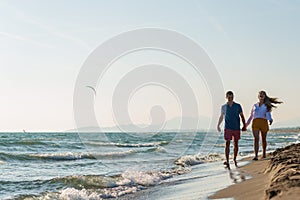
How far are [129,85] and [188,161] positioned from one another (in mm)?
4411

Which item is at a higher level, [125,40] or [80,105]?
[125,40]

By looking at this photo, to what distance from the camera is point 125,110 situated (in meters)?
19.1

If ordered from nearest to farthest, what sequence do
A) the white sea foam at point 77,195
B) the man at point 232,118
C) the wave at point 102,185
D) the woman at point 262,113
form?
the white sea foam at point 77,195, the wave at point 102,185, the man at point 232,118, the woman at point 262,113

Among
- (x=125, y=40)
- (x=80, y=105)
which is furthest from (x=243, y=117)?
(x=80, y=105)

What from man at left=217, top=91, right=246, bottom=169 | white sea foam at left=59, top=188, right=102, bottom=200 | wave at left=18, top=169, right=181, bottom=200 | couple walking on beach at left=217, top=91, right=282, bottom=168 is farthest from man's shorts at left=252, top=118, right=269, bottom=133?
white sea foam at left=59, top=188, right=102, bottom=200

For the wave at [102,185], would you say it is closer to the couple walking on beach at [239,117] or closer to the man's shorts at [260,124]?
the couple walking on beach at [239,117]

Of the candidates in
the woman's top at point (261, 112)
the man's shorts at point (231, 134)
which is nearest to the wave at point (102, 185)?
the man's shorts at point (231, 134)

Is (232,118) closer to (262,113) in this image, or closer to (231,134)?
(231,134)

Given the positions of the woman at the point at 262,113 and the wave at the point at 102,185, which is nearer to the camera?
the wave at the point at 102,185

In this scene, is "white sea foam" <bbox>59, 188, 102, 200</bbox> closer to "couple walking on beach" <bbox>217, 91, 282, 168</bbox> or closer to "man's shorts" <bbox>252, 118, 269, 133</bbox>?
"couple walking on beach" <bbox>217, 91, 282, 168</bbox>

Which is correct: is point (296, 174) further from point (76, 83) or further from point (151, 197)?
point (76, 83)

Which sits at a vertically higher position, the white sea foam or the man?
the man

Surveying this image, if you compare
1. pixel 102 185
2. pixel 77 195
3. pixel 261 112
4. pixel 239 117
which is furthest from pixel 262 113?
pixel 77 195

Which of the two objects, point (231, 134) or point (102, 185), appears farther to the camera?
point (102, 185)
